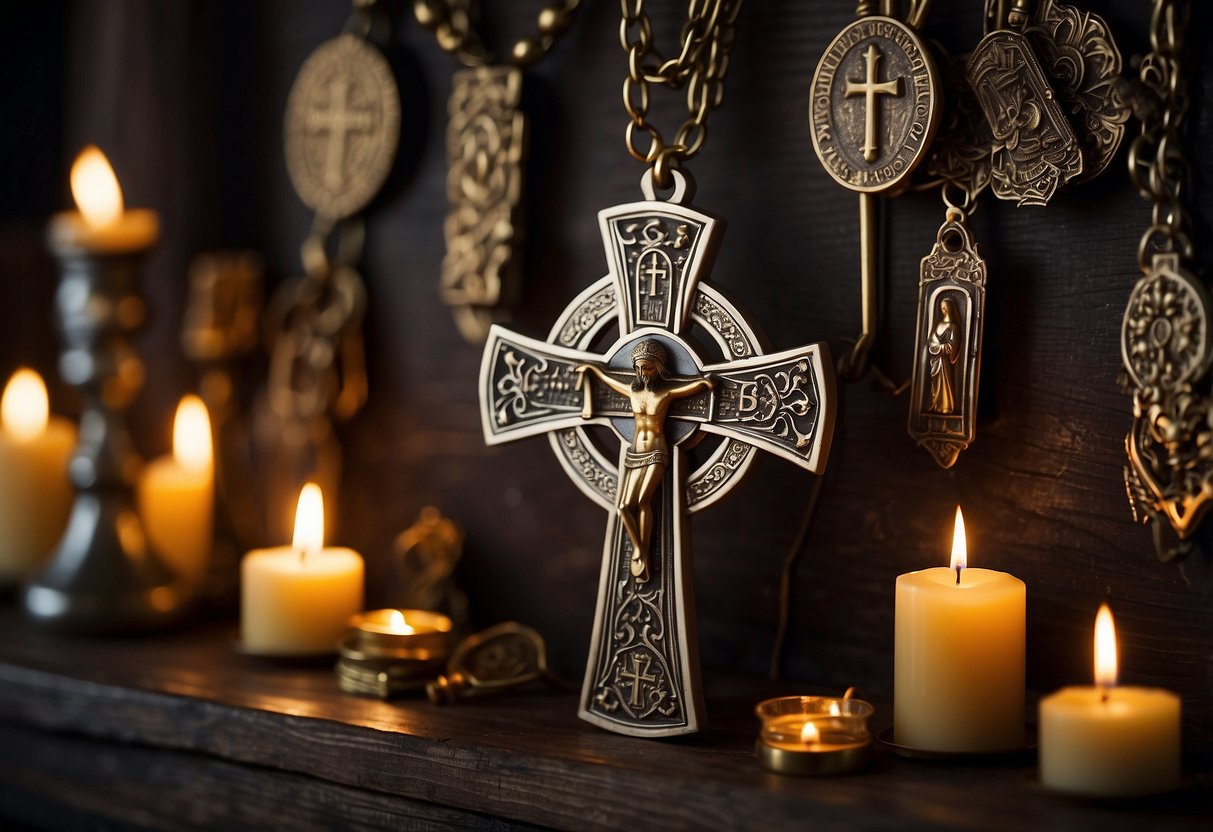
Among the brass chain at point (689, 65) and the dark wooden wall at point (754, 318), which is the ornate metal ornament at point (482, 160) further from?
the brass chain at point (689, 65)

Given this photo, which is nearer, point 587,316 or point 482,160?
point 587,316

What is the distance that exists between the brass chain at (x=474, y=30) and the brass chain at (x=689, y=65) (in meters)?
0.09

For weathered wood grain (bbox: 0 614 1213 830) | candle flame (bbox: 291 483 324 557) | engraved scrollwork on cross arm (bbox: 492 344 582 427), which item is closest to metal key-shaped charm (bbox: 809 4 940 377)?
engraved scrollwork on cross arm (bbox: 492 344 582 427)

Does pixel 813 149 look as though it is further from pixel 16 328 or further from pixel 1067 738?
pixel 16 328

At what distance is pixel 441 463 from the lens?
1288 mm

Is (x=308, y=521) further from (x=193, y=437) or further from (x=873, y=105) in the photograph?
(x=873, y=105)

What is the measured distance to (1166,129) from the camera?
0.89m

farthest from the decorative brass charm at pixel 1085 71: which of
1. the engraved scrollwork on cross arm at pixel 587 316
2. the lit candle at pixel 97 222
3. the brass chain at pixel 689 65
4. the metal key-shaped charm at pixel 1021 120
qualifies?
the lit candle at pixel 97 222

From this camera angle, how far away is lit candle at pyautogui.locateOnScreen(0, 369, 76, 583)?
57.0 inches

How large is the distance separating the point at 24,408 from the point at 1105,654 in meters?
1.12

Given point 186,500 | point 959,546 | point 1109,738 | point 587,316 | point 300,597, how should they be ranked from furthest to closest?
point 186,500
point 300,597
point 587,316
point 959,546
point 1109,738

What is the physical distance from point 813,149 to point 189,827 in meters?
0.73

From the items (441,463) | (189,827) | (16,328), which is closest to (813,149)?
(441,463)

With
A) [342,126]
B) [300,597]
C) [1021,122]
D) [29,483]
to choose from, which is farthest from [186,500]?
[1021,122]
